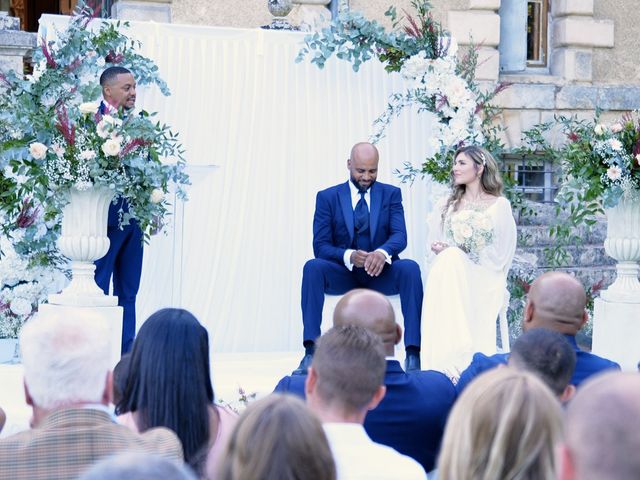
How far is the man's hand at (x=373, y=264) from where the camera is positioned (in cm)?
623

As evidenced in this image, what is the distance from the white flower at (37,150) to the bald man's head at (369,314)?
237 cm

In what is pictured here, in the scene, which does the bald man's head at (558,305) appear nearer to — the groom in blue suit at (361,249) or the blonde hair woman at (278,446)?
the blonde hair woman at (278,446)

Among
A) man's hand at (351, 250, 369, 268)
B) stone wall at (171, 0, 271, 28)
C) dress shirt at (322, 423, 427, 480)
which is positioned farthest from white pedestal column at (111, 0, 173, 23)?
dress shirt at (322, 423, 427, 480)

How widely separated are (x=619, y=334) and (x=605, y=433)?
478 cm

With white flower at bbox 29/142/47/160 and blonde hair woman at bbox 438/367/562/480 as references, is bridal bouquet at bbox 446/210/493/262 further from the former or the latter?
blonde hair woman at bbox 438/367/562/480

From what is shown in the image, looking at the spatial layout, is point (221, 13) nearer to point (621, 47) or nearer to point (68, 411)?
point (621, 47)

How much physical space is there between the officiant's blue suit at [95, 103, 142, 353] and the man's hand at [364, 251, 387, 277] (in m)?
1.20

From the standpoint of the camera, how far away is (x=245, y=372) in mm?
6160

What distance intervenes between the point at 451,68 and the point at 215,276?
1.88 meters

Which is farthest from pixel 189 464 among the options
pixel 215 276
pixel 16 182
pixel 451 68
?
pixel 451 68

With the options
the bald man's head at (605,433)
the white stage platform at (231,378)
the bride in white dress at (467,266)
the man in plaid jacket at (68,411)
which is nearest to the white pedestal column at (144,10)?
the white stage platform at (231,378)

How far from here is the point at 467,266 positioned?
20.5 feet

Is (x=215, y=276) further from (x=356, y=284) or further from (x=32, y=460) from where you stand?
(x=32, y=460)

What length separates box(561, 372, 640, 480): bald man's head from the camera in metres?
1.72
